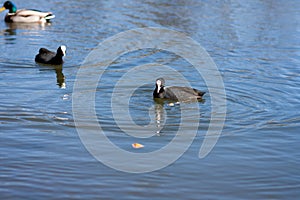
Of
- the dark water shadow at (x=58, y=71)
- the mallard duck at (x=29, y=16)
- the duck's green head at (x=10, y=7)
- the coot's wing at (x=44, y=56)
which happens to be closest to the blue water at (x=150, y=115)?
the dark water shadow at (x=58, y=71)

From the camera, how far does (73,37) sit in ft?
60.9

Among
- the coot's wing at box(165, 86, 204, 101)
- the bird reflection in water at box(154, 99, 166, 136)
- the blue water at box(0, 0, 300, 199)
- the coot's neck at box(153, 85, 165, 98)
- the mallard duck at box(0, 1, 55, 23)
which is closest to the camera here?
the blue water at box(0, 0, 300, 199)

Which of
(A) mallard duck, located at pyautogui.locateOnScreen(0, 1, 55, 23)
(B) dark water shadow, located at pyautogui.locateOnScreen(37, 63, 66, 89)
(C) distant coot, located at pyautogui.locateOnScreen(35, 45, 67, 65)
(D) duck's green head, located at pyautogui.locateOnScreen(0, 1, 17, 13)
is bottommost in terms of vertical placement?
(B) dark water shadow, located at pyautogui.locateOnScreen(37, 63, 66, 89)

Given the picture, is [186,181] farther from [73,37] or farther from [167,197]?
[73,37]

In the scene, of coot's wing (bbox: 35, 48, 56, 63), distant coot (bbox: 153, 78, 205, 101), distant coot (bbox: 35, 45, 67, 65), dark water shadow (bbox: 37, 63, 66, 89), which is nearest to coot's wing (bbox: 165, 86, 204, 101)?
distant coot (bbox: 153, 78, 205, 101)

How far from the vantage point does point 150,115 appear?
11.1 meters

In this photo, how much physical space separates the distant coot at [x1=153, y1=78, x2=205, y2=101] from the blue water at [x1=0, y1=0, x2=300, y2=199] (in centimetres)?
23

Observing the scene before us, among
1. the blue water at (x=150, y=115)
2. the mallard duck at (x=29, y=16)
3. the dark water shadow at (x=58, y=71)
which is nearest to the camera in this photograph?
the blue water at (x=150, y=115)

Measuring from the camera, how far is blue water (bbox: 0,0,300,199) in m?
7.54

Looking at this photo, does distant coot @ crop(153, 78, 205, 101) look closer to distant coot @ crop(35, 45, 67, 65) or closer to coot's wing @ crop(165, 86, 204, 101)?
coot's wing @ crop(165, 86, 204, 101)

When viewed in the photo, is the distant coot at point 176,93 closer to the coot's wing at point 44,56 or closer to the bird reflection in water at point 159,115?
the bird reflection in water at point 159,115

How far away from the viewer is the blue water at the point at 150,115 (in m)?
7.54

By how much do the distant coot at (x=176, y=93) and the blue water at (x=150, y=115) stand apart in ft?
0.74

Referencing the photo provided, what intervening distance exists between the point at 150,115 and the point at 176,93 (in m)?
1.30
